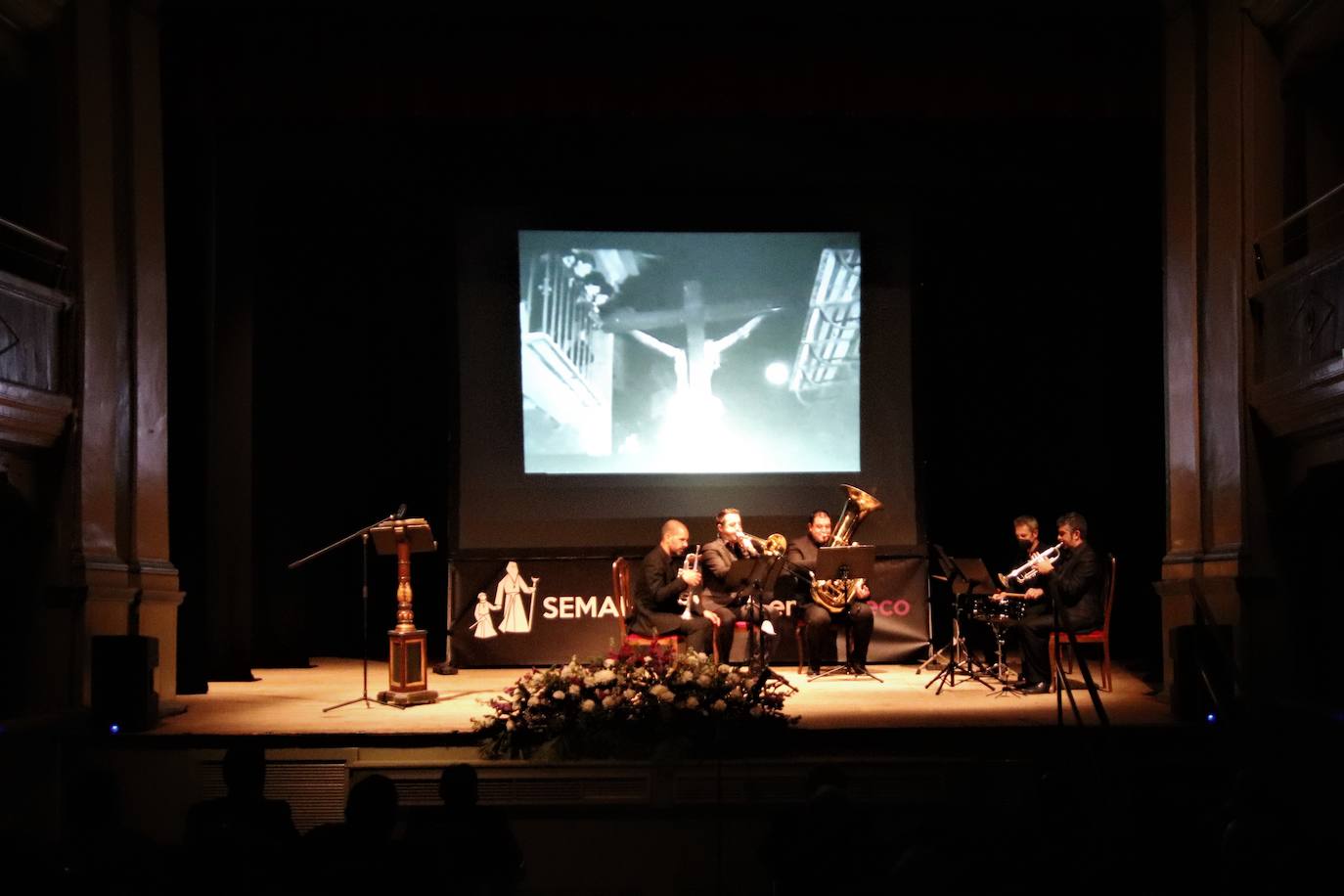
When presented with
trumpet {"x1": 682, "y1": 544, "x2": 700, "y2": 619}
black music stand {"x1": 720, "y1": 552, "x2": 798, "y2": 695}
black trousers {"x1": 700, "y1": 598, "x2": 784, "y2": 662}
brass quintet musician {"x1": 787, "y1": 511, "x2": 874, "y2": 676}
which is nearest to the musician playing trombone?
trumpet {"x1": 682, "y1": 544, "x2": 700, "y2": 619}

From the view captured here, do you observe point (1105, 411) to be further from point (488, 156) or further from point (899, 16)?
point (488, 156)

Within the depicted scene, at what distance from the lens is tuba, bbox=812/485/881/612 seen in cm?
934

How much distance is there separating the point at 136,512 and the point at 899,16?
231 inches

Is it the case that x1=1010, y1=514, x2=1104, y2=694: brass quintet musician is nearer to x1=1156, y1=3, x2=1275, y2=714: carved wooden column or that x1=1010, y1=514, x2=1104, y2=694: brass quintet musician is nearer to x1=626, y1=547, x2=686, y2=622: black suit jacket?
x1=1156, y1=3, x2=1275, y2=714: carved wooden column

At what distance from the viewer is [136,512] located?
25.5 ft

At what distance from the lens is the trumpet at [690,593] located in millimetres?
9023

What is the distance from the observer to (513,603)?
10.1 m

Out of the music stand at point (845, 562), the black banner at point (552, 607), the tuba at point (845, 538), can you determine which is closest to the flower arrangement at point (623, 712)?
the music stand at point (845, 562)

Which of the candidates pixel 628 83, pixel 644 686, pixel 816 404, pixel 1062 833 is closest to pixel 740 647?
pixel 816 404

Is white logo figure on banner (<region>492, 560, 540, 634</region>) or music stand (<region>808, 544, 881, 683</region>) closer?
music stand (<region>808, 544, 881, 683</region>)

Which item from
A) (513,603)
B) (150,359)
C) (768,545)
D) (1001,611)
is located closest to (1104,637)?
(1001,611)

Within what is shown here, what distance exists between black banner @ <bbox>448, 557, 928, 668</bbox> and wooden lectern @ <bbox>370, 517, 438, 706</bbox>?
210 cm

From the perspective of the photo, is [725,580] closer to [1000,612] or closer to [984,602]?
[984,602]

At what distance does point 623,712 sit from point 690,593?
2.80 metres
